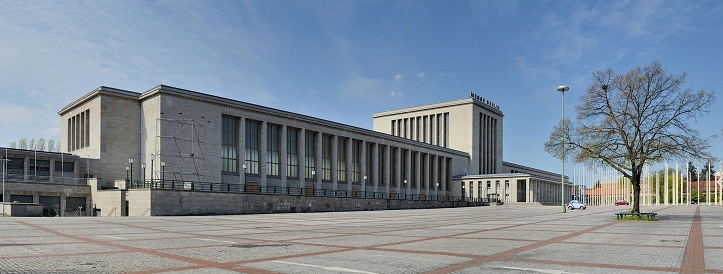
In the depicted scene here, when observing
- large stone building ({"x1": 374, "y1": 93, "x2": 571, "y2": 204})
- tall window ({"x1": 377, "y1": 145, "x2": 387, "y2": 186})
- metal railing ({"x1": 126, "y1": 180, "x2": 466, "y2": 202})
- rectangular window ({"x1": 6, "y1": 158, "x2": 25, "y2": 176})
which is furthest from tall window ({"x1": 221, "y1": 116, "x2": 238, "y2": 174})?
large stone building ({"x1": 374, "y1": 93, "x2": 571, "y2": 204})

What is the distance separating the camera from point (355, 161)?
83.1 m

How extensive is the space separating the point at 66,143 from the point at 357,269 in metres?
71.0

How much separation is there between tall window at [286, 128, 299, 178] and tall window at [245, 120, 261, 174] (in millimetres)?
5510

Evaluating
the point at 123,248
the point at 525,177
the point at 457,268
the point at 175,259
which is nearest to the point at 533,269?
the point at 457,268

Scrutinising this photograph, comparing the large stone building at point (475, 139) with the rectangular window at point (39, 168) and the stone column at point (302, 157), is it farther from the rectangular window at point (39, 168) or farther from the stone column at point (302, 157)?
the rectangular window at point (39, 168)

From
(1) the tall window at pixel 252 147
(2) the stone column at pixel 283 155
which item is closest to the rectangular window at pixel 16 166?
(1) the tall window at pixel 252 147

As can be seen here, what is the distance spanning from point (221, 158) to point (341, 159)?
77.2ft

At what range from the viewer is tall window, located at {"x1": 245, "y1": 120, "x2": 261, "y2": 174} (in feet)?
212

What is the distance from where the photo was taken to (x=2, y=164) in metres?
53.1

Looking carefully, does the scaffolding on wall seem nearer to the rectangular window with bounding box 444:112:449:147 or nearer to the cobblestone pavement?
the cobblestone pavement

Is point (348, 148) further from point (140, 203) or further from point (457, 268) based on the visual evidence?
point (457, 268)

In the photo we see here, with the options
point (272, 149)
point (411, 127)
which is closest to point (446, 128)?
point (411, 127)

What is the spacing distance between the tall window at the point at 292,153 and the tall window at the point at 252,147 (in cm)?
551

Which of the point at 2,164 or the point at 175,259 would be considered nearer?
the point at 175,259
